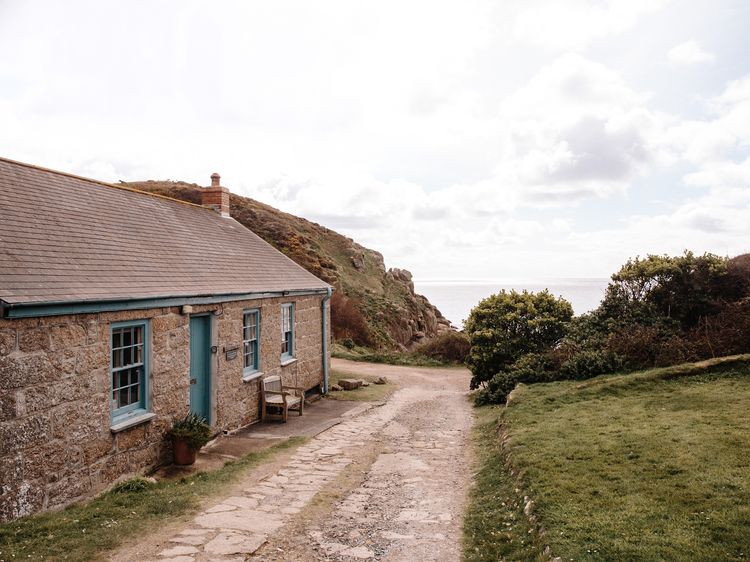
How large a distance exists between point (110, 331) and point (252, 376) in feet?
Result: 17.7

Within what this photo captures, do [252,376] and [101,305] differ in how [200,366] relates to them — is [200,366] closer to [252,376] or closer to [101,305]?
[252,376]

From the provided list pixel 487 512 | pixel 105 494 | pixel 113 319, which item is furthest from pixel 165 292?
pixel 487 512

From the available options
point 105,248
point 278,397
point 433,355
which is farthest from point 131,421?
point 433,355

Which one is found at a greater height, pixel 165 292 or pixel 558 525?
pixel 165 292

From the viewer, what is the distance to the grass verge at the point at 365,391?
61.6 ft

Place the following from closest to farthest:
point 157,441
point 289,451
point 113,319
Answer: point 113,319 < point 157,441 < point 289,451

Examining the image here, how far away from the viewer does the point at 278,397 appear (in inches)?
590

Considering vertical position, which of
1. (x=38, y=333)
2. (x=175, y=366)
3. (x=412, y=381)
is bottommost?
(x=412, y=381)

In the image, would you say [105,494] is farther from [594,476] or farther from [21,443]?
[594,476]

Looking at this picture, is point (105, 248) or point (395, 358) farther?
point (395, 358)

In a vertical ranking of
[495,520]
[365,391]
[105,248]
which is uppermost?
[105,248]

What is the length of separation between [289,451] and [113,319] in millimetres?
4514

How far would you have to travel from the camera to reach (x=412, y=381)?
78.8 feet

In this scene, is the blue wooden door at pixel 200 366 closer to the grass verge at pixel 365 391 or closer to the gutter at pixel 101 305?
the gutter at pixel 101 305
